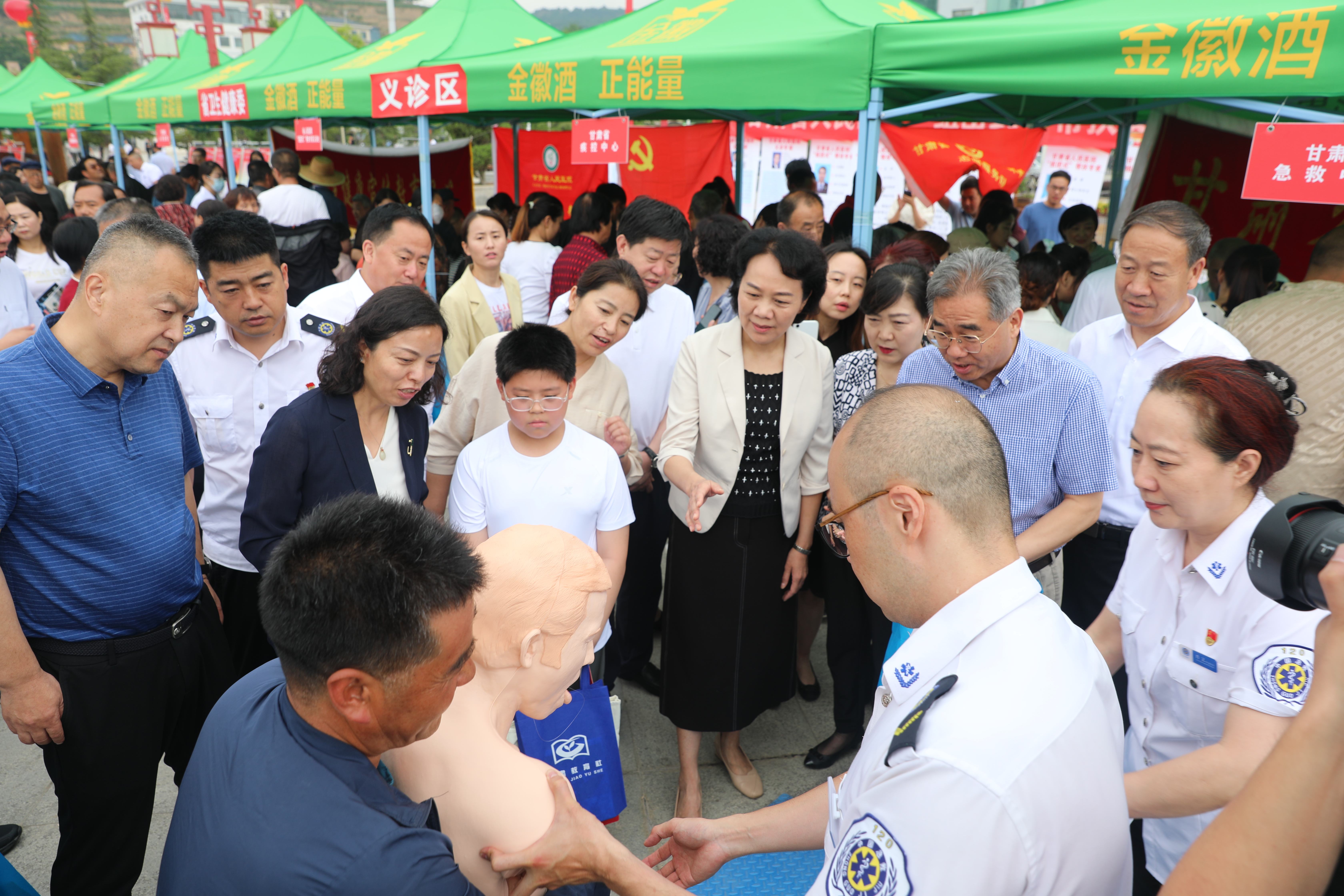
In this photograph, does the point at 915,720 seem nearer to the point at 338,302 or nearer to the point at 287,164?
the point at 338,302

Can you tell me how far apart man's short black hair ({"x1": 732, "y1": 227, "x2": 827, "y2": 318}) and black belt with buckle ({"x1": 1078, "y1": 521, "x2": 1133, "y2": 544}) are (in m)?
1.21

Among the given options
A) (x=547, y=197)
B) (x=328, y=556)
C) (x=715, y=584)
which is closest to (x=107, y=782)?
(x=328, y=556)

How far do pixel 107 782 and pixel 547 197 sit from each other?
192 inches

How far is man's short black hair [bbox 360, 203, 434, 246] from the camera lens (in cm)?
364

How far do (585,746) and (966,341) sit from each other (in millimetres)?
1543

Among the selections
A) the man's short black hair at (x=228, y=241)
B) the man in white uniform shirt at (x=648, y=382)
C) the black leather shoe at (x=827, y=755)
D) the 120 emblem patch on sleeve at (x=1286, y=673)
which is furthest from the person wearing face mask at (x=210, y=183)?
the 120 emblem patch on sleeve at (x=1286, y=673)

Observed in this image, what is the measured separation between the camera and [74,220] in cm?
425

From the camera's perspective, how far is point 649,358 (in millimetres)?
3596

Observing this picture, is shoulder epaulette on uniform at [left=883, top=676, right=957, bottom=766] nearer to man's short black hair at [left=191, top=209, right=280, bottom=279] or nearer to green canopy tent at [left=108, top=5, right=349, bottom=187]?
man's short black hair at [left=191, top=209, right=280, bottom=279]

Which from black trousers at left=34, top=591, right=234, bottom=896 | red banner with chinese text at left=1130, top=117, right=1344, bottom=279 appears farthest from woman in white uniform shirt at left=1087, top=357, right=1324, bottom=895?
red banner with chinese text at left=1130, top=117, right=1344, bottom=279

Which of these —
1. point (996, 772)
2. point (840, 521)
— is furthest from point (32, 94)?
point (996, 772)

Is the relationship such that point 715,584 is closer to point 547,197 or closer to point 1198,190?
point 547,197

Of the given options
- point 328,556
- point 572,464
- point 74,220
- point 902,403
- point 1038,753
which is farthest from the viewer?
point 74,220

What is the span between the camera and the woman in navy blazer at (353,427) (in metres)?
2.23
